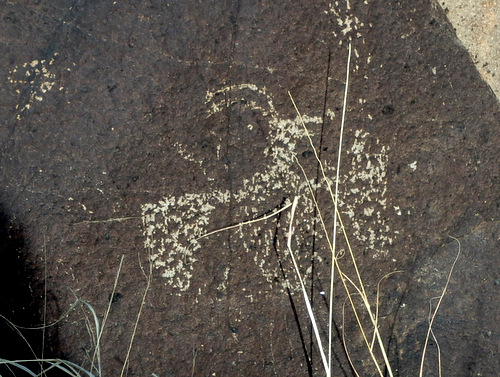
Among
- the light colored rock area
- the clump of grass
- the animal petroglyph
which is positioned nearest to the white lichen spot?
the animal petroglyph

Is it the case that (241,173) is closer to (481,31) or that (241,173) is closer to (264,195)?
(264,195)

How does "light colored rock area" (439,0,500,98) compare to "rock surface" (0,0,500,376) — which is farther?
"light colored rock area" (439,0,500,98)

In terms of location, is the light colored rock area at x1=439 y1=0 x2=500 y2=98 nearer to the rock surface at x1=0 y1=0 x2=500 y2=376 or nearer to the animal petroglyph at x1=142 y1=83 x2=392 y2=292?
the rock surface at x1=0 y1=0 x2=500 y2=376

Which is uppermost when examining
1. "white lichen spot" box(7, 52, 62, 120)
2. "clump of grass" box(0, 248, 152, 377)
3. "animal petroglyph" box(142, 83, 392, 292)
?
"white lichen spot" box(7, 52, 62, 120)

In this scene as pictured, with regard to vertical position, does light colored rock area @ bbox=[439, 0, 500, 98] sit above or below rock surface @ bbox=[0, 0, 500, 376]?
above

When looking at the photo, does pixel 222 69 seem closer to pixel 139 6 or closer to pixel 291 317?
pixel 139 6

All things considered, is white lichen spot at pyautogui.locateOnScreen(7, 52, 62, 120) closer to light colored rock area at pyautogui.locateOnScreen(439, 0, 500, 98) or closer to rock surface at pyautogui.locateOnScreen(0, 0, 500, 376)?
rock surface at pyautogui.locateOnScreen(0, 0, 500, 376)

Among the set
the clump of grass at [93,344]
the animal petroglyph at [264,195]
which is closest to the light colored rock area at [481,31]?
the animal petroglyph at [264,195]

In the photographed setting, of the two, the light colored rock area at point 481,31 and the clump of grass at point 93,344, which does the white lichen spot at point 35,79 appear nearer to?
the clump of grass at point 93,344

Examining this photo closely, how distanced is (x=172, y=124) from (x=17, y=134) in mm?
525

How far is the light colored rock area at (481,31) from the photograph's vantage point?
224 centimetres

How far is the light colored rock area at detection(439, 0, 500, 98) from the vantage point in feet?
7.34

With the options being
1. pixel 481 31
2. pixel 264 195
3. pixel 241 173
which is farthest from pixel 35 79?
pixel 481 31

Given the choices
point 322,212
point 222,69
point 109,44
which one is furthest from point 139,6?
point 322,212
